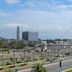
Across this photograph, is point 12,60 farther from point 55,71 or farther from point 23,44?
point 23,44

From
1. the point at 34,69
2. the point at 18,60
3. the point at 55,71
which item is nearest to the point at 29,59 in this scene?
the point at 18,60

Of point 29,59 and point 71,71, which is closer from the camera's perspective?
point 71,71

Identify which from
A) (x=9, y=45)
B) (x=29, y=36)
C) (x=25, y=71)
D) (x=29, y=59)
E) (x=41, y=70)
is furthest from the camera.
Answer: (x=29, y=36)

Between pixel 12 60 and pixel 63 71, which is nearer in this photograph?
pixel 63 71

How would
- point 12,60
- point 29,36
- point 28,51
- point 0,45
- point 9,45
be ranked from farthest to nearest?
point 29,36 → point 9,45 → point 0,45 → point 28,51 → point 12,60

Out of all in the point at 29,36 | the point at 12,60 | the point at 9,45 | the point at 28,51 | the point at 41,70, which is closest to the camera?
the point at 41,70

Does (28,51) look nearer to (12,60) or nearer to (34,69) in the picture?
(12,60)

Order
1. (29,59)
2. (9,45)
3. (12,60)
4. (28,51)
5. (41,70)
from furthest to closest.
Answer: (9,45), (28,51), (29,59), (12,60), (41,70)

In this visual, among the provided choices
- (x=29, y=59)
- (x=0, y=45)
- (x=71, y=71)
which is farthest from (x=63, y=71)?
(x=0, y=45)
